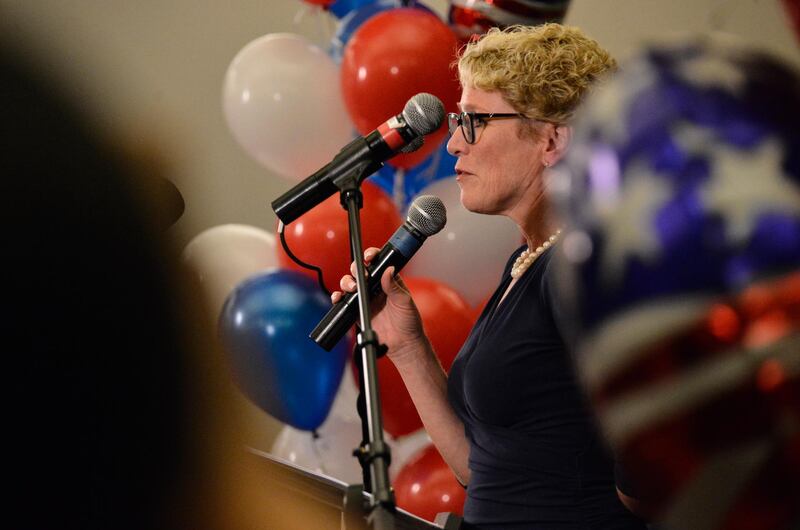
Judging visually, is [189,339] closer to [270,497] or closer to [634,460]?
[270,497]

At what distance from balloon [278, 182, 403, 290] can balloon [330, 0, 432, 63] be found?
619 millimetres

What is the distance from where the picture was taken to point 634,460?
1.92 ft

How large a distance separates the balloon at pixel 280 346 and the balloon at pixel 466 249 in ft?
1.00

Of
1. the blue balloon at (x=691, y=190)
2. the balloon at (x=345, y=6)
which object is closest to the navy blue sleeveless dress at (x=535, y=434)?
→ the blue balloon at (x=691, y=190)

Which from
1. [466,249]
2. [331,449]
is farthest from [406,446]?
[466,249]

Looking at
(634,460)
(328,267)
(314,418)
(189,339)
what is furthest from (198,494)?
(314,418)

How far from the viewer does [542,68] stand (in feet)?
5.00

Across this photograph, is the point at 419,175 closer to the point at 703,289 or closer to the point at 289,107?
the point at 289,107

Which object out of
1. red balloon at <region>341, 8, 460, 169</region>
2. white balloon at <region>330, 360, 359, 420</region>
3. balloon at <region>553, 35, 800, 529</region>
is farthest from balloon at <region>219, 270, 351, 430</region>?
balloon at <region>553, 35, 800, 529</region>

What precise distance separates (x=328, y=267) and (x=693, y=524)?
70.8 inches

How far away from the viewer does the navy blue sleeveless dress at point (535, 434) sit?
1.32 meters

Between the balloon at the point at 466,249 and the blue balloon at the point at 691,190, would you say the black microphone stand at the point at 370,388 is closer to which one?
the blue balloon at the point at 691,190

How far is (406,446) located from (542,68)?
1.38 meters

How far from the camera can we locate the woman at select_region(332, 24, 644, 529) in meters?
1.33
